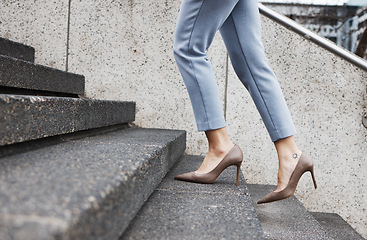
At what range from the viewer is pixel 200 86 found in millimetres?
1662

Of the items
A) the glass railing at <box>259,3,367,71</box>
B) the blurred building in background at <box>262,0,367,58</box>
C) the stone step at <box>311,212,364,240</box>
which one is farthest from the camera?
the blurred building in background at <box>262,0,367,58</box>

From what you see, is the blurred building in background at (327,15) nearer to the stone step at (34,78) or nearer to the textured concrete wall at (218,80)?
the textured concrete wall at (218,80)

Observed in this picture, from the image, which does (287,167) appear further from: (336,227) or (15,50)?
(15,50)

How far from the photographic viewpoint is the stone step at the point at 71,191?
55cm

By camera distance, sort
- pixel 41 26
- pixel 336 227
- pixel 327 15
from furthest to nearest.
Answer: pixel 327 15 < pixel 41 26 < pixel 336 227

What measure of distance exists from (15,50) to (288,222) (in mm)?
2633

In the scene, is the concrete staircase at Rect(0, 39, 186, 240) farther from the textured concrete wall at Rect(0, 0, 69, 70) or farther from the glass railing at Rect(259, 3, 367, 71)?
the glass railing at Rect(259, 3, 367, 71)

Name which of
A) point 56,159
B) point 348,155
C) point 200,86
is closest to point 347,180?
point 348,155

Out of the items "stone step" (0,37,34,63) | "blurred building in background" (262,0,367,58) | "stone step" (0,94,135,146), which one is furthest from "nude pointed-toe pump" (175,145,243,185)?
"blurred building in background" (262,0,367,58)

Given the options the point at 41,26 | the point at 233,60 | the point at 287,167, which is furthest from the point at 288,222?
the point at 41,26

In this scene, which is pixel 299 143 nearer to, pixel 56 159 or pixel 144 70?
Result: pixel 144 70

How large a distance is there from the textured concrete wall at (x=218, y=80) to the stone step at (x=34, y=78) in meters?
0.39

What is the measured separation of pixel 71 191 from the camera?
29.0 inches

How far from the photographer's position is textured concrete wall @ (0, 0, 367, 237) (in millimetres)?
2805
